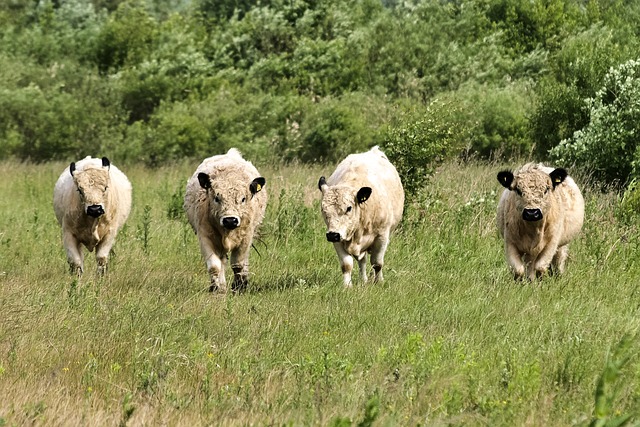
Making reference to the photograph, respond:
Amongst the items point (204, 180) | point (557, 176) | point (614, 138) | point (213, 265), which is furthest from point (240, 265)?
point (614, 138)

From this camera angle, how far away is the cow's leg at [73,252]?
14141 millimetres

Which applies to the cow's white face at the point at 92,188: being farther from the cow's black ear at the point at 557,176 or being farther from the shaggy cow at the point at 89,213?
the cow's black ear at the point at 557,176

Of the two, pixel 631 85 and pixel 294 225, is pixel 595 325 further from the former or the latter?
pixel 631 85

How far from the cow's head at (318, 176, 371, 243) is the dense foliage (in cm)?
524

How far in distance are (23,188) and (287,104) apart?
45.7 ft

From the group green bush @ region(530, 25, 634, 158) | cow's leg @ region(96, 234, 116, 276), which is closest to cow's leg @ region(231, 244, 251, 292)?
cow's leg @ region(96, 234, 116, 276)

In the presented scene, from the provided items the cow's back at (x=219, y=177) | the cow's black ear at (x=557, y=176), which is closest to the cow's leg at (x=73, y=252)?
the cow's back at (x=219, y=177)

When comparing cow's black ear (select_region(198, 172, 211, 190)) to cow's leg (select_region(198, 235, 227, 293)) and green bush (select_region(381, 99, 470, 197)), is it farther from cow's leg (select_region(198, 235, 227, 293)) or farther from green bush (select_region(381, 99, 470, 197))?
green bush (select_region(381, 99, 470, 197))

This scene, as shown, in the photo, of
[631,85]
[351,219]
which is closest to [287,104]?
[631,85]

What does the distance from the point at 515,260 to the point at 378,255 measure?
1.73m

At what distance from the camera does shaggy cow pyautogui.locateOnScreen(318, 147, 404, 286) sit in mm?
12922

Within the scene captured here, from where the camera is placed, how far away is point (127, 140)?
115ft

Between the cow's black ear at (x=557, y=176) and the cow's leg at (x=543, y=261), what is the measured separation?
0.74m

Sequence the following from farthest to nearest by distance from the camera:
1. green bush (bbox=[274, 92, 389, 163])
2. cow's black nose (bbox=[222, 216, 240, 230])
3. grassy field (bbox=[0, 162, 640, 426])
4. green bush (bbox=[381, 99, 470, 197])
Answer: green bush (bbox=[274, 92, 389, 163]) < green bush (bbox=[381, 99, 470, 197]) < cow's black nose (bbox=[222, 216, 240, 230]) < grassy field (bbox=[0, 162, 640, 426])
